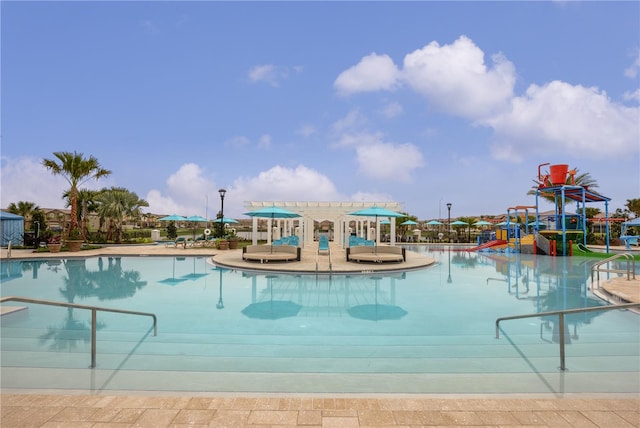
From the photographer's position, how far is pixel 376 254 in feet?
47.2

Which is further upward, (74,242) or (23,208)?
(23,208)

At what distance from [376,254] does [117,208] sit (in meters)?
22.2

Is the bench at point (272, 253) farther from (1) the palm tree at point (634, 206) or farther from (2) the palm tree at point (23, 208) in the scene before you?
(1) the palm tree at point (634, 206)

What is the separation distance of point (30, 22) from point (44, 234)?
17600mm

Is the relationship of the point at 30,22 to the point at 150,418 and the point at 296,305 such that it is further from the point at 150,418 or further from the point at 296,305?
the point at 150,418

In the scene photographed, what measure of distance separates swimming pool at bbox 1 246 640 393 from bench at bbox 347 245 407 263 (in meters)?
3.11

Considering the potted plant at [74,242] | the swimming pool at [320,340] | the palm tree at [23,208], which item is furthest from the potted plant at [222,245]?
the palm tree at [23,208]

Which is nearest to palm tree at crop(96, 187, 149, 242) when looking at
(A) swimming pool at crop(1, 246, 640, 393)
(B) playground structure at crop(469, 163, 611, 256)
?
(A) swimming pool at crop(1, 246, 640, 393)

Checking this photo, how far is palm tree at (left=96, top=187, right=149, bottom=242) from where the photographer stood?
83.8 ft

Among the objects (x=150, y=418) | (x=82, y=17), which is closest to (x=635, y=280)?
(x=150, y=418)

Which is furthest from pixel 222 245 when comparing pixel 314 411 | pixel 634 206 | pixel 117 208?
pixel 634 206

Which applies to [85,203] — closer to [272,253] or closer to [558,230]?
[272,253]

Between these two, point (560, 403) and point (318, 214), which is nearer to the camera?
point (560, 403)

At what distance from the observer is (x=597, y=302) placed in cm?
755
